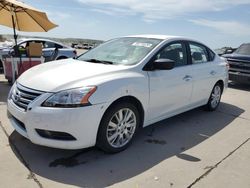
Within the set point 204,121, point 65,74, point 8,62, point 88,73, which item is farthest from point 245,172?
point 8,62

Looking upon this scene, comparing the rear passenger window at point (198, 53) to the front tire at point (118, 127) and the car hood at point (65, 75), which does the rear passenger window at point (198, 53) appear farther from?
the front tire at point (118, 127)

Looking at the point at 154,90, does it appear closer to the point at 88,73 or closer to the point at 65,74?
the point at 88,73

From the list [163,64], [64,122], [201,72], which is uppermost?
[163,64]

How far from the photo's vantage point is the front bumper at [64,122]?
3.41 m

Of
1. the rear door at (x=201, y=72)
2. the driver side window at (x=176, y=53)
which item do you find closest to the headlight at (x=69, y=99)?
the driver side window at (x=176, y=53)

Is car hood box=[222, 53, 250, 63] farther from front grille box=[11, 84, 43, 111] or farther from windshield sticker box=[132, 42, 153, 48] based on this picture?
front grille box=[11, 84, 43, 111]

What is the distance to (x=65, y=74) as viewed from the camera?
389 cm

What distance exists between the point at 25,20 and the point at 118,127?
6.76 m

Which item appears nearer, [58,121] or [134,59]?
[58,121]

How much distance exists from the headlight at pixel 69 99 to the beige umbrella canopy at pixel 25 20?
5794 mm

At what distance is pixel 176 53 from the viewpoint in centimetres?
513

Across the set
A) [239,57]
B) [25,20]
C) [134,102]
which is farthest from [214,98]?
[25,20]

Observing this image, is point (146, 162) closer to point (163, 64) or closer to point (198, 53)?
point (163, 64)

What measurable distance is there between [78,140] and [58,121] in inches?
13.7
